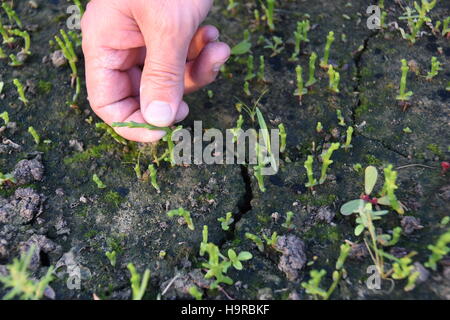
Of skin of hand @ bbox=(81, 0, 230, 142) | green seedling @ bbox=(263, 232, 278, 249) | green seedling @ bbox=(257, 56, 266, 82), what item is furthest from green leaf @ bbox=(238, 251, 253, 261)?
green seedling @ bbox=(257, 56, 266, 82)

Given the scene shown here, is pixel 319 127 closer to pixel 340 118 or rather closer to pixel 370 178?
pixel 340 118

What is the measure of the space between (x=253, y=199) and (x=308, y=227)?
0.34m

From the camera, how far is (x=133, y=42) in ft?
8.84

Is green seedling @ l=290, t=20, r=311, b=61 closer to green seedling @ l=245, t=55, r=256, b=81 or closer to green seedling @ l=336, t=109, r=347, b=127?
green seedling @ l=245, t=55, r=256, b=81

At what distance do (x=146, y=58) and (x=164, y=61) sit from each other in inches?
4.3

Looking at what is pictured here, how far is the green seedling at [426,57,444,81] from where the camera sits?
2811mm

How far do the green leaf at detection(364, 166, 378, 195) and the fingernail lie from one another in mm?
1067

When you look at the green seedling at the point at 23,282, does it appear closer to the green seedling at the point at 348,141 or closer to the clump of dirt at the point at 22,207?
the clump of dirt at the point at 22,207

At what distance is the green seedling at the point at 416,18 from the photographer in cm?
301

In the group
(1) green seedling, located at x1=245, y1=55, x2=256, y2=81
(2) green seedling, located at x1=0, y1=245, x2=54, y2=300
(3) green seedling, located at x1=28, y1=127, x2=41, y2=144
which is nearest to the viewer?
(2) green seedling, located at x1=0, y1=245, x2=54, y2=300

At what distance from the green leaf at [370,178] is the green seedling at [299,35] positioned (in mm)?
1034

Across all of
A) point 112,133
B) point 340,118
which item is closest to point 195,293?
point 112,133

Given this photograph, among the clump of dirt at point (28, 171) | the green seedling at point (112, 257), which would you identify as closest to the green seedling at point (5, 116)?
the clump of dirt at point (28, 171)
